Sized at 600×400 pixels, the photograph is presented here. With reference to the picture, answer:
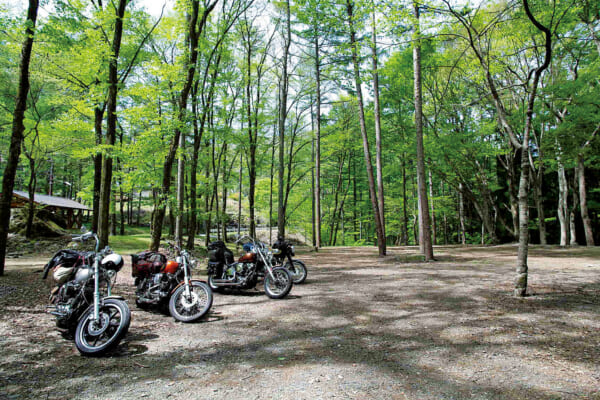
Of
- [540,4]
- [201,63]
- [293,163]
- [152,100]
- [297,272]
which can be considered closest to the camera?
[297,272]

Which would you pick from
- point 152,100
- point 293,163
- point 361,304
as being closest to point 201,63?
point 152,100

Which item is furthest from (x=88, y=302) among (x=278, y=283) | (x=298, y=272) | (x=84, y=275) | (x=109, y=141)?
(x=109, y=141)

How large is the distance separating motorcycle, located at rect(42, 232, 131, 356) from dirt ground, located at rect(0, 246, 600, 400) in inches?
8.0

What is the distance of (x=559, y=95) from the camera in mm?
11117

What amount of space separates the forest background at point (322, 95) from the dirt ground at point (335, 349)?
163cm

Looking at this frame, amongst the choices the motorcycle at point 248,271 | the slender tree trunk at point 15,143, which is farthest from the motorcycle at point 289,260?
the slender tree trunk at point 15,143

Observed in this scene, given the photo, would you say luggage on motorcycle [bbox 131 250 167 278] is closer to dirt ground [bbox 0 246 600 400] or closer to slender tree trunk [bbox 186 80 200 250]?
dirt ground [bbox 0 246 600 400]

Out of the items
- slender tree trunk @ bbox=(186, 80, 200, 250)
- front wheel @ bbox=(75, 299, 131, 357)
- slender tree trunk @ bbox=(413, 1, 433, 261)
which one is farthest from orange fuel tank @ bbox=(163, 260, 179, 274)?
slender tree trunk @ bbox=(413, 1, 433, 261)

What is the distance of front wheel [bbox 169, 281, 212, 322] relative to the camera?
4.47 metres

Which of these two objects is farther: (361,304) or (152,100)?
(152,100)

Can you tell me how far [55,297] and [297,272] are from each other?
4.78 meters

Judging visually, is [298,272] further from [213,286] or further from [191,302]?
[191,302]

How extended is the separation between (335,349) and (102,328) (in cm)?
246

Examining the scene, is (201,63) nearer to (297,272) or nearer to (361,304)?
(297,272)
